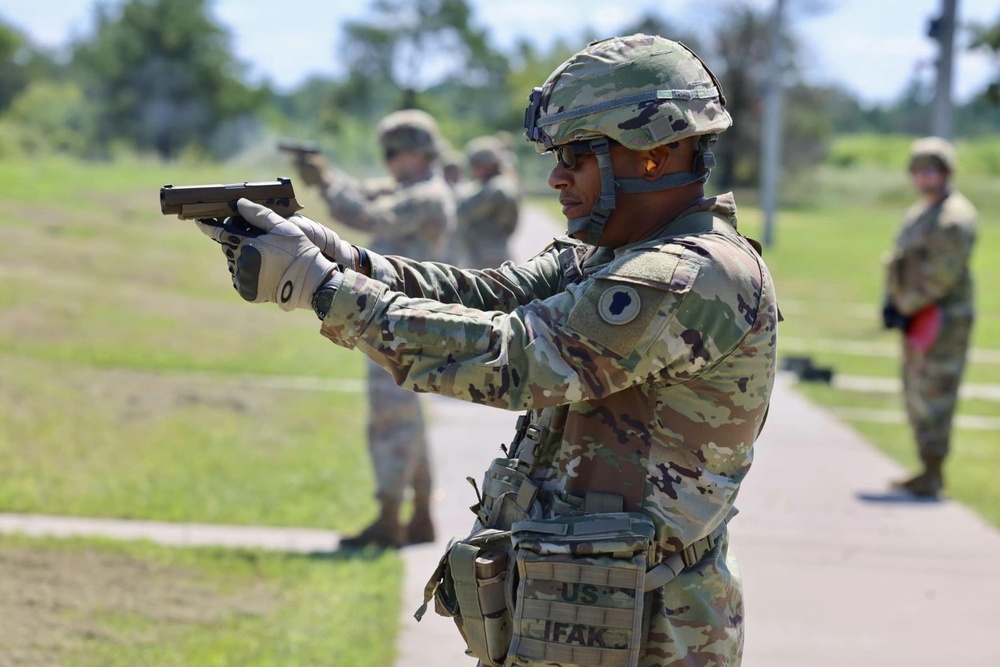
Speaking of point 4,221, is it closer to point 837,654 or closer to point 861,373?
point 861,373

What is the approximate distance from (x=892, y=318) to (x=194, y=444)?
4.60 m

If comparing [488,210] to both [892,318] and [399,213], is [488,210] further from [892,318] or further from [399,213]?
[399,213]

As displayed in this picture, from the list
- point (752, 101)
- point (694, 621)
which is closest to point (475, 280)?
point (694, 621)

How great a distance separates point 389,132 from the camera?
21.9 feet

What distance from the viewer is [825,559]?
262 inches

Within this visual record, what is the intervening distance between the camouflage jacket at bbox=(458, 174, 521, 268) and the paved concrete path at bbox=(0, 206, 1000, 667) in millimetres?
3077

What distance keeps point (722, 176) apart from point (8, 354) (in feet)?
160

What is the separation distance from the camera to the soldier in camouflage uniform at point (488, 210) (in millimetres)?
11547

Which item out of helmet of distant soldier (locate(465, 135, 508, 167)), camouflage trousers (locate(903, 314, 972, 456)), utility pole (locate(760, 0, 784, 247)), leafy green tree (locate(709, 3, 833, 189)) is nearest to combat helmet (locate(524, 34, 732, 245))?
camouflage trousers (locate(903, 314, 972, 456))

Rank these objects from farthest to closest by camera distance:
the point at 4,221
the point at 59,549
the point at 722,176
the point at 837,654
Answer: the point at 722,176 → the point at 4,221 → the point at 59,549 → the point at 837,654

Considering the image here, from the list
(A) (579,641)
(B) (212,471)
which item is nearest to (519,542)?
(A) (579,641)

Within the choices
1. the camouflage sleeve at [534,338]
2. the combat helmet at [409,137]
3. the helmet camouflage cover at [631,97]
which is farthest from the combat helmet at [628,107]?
the combat helmet at [409,137]

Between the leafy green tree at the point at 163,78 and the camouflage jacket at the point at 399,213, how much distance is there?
61.8 meters

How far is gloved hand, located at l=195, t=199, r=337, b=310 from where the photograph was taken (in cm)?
242
